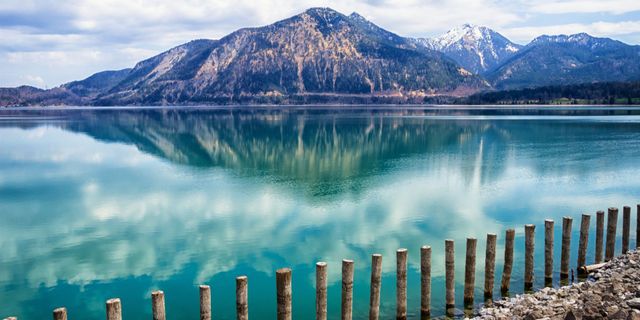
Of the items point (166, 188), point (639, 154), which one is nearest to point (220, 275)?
point (166, 188)

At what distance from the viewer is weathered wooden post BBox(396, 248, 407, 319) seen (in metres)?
15.7

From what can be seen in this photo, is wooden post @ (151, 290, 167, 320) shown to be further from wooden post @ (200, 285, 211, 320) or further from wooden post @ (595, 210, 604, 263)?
wooden post @ (595, 210, 604, 263)

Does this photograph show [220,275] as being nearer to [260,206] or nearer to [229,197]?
[260,206]

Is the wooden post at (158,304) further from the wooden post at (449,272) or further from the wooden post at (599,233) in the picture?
the wooden post at (599,233)

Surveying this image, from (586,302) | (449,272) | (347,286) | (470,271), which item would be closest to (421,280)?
(449,272)

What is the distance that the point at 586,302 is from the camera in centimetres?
1335

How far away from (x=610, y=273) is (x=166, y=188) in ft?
112

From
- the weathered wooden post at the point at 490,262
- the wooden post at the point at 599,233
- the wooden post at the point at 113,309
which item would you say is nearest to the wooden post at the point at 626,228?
the wooden post at the point at 599,233

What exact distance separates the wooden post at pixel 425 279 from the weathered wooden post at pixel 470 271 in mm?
1568

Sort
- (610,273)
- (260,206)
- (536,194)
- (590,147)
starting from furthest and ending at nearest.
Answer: (590,147)
(536,194)
(260,206)
(610,273)

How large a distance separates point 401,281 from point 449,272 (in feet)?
6.44

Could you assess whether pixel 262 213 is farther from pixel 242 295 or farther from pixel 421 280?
pixel 242 295

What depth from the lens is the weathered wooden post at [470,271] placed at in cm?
1709

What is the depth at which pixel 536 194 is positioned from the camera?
3938cm
